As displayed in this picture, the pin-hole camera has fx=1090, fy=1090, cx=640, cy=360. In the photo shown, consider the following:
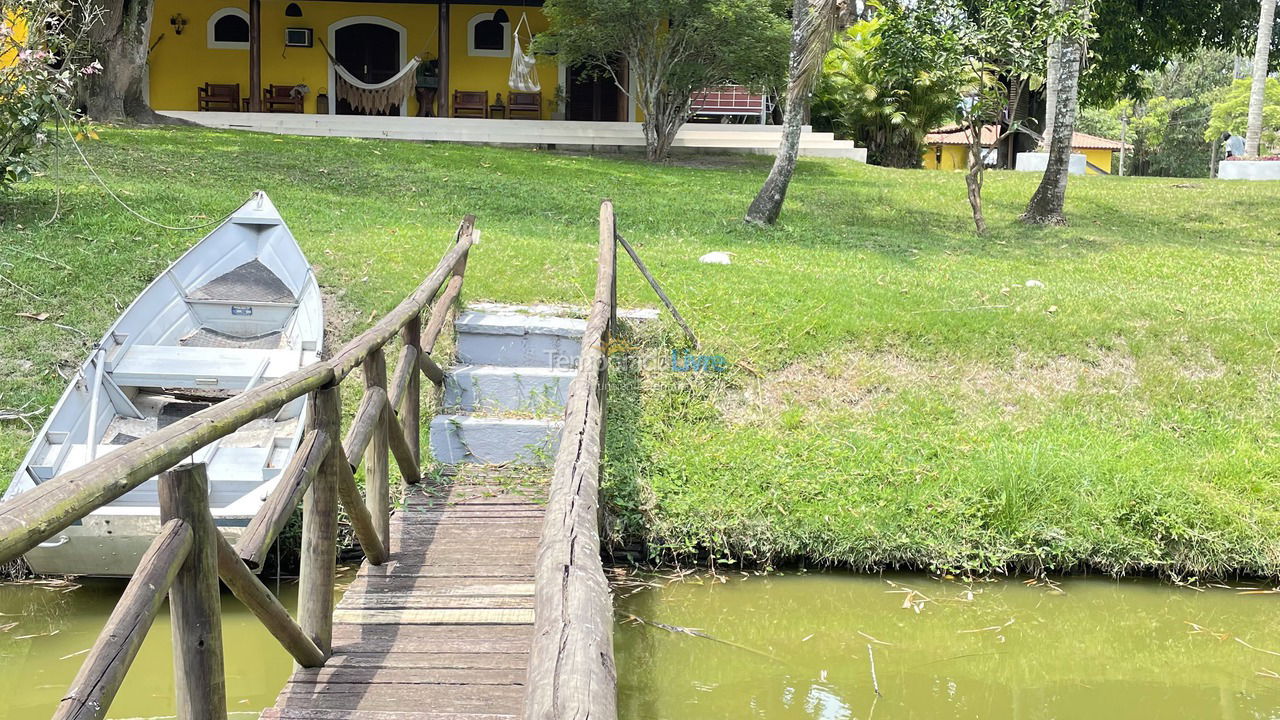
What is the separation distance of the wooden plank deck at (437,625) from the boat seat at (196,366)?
5.81 feet

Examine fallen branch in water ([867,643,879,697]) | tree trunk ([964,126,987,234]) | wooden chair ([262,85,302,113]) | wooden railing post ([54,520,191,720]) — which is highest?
wooden chair ([262,85,302,113])

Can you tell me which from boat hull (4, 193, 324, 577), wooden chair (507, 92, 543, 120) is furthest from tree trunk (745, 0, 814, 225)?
wooden chair (507, 92, 543, 120)

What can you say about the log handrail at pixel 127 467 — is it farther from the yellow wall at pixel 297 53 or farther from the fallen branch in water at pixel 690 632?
the yellow wall at pixel 297 53

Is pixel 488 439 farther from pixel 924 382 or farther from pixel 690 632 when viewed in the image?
pixel 924 382

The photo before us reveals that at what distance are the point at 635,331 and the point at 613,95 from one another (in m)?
15.9

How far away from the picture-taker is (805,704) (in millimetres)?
4895

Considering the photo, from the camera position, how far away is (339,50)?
2211cm

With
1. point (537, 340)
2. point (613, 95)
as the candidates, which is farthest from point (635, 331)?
point (613, 95)

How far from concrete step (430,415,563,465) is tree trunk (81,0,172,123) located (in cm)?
1331

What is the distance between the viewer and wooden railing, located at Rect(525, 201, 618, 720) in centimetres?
210

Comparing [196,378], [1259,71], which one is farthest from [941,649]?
[1259,71]

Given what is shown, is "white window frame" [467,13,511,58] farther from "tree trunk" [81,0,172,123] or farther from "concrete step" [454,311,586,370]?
"concrete step" [454,311,586,370]

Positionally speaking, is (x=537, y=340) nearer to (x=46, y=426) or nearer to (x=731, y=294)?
(x=731, y=294)

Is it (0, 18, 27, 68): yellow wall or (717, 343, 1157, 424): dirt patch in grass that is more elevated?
(0, 18, 27, 68): yellow wall
